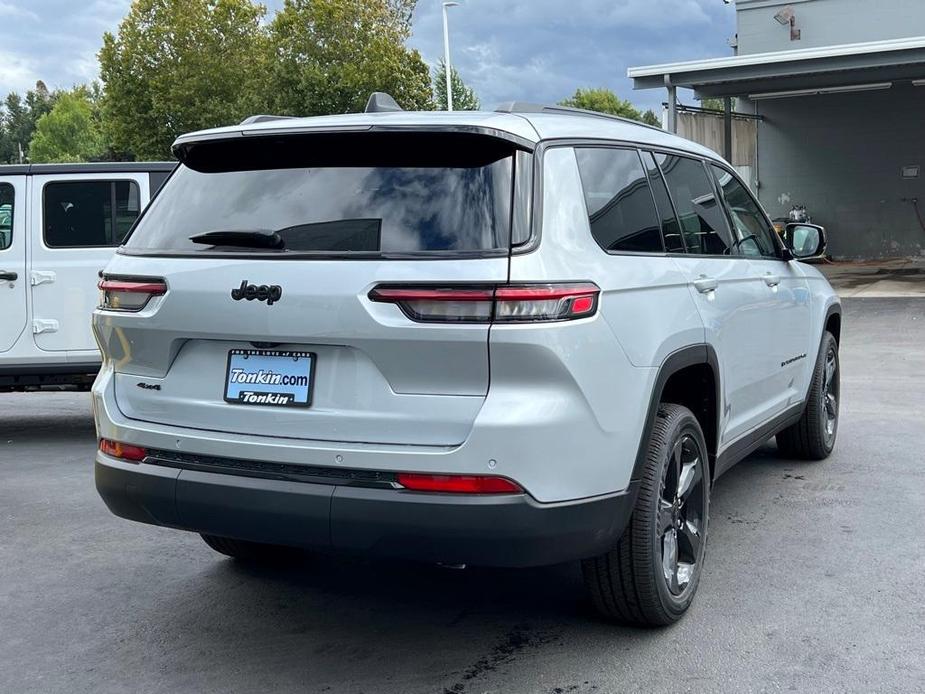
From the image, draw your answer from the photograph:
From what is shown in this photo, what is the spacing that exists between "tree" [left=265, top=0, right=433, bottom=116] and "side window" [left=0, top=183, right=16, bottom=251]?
28.2 meters

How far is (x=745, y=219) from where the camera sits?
17.2 feet

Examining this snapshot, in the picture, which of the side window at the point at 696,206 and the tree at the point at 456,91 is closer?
the side window at the point at 696,206

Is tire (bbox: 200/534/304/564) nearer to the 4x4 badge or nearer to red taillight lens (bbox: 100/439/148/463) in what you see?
red taillight lens (bbox: 100/439/148/463)

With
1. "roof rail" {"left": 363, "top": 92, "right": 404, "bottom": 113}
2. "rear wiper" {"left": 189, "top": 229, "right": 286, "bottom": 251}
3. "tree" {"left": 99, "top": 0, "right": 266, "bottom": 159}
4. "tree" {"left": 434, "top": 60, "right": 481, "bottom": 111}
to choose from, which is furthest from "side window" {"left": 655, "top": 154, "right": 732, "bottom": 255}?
"tree" {"left": 434, "top": 60, "right": 481, "bottom": 111}

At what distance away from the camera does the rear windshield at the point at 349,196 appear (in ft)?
10.6

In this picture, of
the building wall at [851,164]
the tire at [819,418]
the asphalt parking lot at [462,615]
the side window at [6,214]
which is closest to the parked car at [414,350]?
the asphalt parking lot at [462,615]

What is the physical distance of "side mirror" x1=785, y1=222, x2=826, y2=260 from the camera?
19.1 feet

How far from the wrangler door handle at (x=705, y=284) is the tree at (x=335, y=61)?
32056 millimetres

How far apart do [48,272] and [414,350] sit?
5336 mm

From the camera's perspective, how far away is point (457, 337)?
3082 millimetres

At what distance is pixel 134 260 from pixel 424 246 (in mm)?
1162

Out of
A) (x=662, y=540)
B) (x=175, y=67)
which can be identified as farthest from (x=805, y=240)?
(x=175, y=67)

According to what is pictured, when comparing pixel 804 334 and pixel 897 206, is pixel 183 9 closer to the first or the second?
pixel 897 206

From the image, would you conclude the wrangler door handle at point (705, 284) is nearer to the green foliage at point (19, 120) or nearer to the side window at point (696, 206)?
the side window at point (696, 206)
